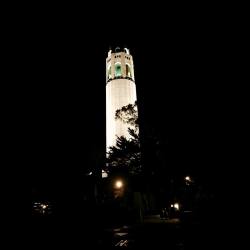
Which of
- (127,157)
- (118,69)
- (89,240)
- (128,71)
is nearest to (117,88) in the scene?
(128,71)

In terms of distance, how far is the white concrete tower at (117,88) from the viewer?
151 ft

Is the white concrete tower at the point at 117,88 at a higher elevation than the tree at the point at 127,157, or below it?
higher

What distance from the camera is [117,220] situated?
700 inches

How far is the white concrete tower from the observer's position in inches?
1817

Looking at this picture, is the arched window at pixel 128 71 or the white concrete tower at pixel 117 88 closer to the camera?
the white concrete tower at pixel 117 88

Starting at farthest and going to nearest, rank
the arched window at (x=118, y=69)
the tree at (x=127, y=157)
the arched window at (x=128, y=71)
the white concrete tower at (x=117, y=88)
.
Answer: the arched window at (x=128, y=71) → the arched window at (x=118, y=69) → the white concrete tower at (x=117, y=88) → the tree at (x=127, y=157)

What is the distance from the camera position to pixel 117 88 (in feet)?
167

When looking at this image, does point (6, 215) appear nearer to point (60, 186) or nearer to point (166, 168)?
point (60, 186)

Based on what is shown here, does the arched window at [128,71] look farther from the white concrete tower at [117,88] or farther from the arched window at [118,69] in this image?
the arched window at [118,69]

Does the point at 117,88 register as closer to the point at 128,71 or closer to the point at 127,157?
the point at 128,71

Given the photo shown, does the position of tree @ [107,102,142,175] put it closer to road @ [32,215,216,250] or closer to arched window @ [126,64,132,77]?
road @ [32,215,216,250]

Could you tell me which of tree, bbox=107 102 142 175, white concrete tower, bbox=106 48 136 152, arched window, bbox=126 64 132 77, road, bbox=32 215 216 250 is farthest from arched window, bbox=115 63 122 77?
road, bbox=32 215 216 250

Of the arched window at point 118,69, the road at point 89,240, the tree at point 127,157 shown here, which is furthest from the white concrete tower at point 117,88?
the road at point 89,240

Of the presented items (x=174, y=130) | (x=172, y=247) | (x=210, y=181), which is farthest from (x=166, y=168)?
(x=172, y=247)
